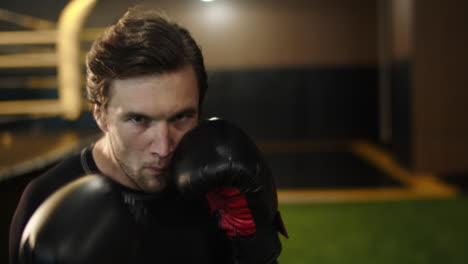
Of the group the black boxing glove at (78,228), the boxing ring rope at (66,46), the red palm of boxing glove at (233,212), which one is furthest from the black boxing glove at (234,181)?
the boxing ring rope at (66,46)

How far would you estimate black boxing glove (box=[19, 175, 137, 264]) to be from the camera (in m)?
0.57

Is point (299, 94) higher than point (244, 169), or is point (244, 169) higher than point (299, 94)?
point (244, 169)

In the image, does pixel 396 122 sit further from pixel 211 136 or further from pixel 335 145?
pixel 211 136

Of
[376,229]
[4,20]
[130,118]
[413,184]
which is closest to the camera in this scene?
[130,118]

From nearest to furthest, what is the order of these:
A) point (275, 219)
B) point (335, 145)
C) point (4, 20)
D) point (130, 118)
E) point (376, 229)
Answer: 1. point (130, 118)
2. point (275, 219)
3. point (4, 20)
4. point (376, 229)
5. point (335, 145)

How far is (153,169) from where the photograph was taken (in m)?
0.68

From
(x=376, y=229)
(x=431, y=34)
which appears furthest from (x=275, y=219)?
(x=431, y=34)

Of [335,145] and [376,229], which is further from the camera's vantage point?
[335,145]

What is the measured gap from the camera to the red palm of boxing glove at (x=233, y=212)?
2.27 ft

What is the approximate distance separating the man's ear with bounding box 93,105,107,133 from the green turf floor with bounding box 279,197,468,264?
53.5 inches

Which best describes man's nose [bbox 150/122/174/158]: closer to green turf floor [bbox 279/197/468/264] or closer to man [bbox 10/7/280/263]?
man [bbox 10/7/280/263]

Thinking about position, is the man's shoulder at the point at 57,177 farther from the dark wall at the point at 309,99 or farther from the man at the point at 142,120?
the dark wall at the point at 309,99

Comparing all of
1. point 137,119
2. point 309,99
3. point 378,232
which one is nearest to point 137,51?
point 137,119

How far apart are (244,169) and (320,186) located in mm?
2904
